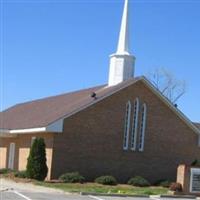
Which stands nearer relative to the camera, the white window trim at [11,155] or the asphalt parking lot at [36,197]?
the asphalt parking lot at [36,197]

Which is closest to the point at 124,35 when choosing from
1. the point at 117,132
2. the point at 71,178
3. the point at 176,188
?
the point at 117,132

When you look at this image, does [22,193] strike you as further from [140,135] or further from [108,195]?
[140,135]

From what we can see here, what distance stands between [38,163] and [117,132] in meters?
5.65

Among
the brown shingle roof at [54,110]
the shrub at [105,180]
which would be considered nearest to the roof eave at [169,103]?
the brown shingle roof at [54,110]

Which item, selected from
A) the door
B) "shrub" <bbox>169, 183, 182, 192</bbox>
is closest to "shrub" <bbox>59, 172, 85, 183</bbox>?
"shrub" <bbox>169, 183, 182, 192</bbox>

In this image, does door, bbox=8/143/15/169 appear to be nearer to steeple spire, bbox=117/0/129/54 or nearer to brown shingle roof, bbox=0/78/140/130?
brown shingle roof, bbox=0/78/140/130

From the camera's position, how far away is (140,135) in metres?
36.2

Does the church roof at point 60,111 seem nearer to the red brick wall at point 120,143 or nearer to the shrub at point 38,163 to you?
the red brick wall at point 120,143

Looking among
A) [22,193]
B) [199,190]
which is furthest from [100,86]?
[22,193]

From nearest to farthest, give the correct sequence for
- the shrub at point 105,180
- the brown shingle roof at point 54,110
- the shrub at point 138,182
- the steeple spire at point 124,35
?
1. the shrub at point 105,180
2. the shrub at point 138,182
3. the brown shingle roof at point 54,110
4. the steeple spire at point 124,35

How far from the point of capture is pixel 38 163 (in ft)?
106

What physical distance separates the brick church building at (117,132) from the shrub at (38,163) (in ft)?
2.72

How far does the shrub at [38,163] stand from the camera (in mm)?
32250

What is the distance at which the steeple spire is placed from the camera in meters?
38.9
